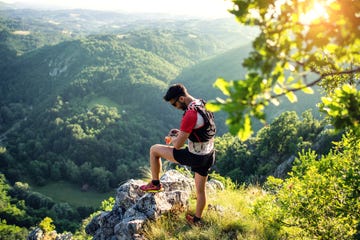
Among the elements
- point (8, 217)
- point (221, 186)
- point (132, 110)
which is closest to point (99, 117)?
point (132, 110)

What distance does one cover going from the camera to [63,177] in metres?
93.7

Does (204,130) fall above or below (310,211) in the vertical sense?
above

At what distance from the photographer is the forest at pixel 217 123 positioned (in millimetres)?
2115

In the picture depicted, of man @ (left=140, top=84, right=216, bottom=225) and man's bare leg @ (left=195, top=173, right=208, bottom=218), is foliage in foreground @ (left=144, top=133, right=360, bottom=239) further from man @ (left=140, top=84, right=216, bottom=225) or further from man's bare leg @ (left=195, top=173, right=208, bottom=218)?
man @ (left=140, top=84, right=216, bottom=225)

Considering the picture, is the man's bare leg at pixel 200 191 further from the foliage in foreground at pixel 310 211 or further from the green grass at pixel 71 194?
the green grass at pixel 71 194

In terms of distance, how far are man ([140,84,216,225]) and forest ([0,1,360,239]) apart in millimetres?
1130

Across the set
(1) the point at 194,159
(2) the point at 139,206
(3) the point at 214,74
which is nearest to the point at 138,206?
(2) the point at 139,206

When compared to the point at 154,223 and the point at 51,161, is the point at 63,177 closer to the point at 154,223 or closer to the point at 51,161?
the point at 51,161

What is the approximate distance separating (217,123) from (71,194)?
2238 inches

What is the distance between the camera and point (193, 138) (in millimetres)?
5422

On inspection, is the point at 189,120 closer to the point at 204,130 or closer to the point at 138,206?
the point at 204,130

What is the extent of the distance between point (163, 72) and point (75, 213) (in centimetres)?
12602

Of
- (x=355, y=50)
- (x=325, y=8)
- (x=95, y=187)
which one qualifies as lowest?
(x=95, y=187)

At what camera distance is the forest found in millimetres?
2115
